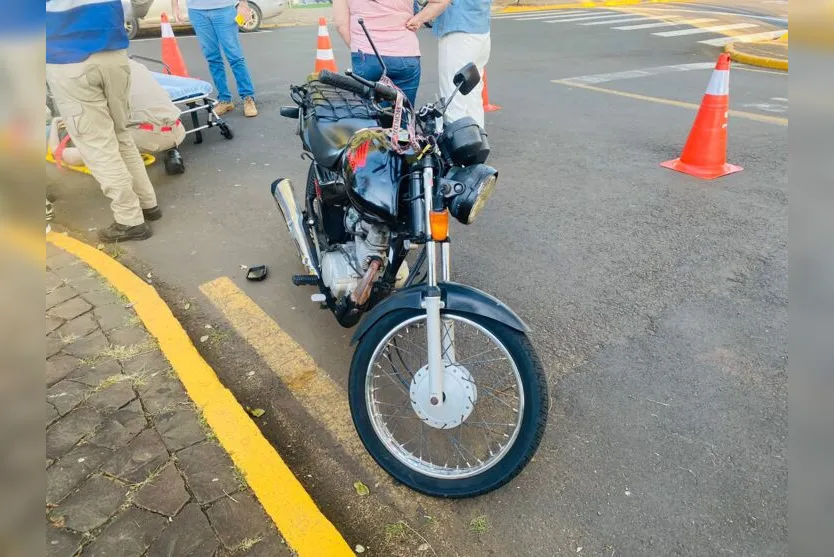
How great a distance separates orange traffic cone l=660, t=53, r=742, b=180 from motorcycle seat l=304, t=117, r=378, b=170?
3.55 metres

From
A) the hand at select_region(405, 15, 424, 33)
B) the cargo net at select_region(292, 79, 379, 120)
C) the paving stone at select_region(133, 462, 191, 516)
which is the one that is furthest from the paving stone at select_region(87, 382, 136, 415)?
the hand at select_region(405, 15, 424, 33)

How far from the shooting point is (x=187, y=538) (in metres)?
1.93

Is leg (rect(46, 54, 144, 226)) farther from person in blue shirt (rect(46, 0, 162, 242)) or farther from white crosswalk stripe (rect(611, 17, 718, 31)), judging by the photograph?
white crosswalk stripe (rect(611, 17, 718, 31))

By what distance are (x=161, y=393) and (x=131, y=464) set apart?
430mm

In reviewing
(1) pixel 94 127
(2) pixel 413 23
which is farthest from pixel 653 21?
(1) pixel 94 127

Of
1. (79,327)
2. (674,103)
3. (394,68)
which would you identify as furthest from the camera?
(674,103)

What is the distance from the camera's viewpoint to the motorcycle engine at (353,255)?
2494 millimetres

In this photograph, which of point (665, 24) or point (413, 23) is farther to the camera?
point (665, 24)

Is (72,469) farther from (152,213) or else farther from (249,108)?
(249,108)

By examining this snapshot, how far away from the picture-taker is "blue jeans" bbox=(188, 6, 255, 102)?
20.1 feet

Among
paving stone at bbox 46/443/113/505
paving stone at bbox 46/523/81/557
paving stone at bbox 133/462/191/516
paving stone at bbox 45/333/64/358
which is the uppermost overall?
paving stone at bbox 45/333/64/358

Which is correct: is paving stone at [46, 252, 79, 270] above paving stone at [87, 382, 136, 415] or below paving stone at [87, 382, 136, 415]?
above
